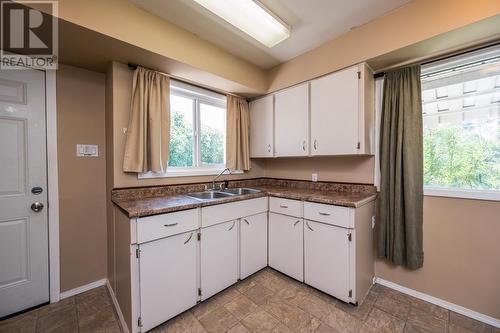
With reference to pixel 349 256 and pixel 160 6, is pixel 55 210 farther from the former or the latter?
pixel 349 256

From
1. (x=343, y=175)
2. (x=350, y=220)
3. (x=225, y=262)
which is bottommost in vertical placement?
(x=225, y=262)

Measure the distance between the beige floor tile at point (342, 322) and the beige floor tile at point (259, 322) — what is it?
1.39 ft

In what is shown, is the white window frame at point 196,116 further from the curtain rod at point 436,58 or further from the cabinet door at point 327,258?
the curtain rod at point 436,58

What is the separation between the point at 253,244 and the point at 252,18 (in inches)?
84.9

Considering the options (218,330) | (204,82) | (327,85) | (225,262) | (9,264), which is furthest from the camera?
(204,82)

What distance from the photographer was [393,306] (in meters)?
1.73

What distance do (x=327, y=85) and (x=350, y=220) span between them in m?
1.39

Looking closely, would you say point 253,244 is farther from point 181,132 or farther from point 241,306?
point 181,132

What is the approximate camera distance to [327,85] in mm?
2092

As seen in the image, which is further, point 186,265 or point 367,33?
point 367,33

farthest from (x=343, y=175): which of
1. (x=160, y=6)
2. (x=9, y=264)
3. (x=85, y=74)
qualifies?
(x=9, y=264)

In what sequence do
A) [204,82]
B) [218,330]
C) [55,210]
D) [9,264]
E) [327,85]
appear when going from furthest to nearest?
[204,82] → [327,85] → [55,210] → [9,264] → [218,330]

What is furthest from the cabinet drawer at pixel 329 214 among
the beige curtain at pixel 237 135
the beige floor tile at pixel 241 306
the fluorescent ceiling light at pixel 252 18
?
the fluorescent ceiling light at pixel 252 18

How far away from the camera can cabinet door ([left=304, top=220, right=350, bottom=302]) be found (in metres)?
1.70
